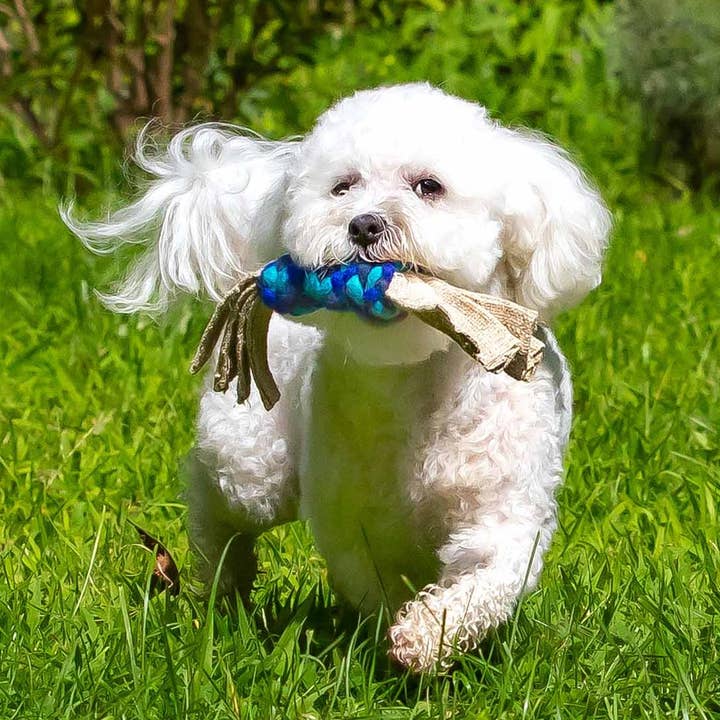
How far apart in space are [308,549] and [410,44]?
253 inches

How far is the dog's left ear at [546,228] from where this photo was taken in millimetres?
3232

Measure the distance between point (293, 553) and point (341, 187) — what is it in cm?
122

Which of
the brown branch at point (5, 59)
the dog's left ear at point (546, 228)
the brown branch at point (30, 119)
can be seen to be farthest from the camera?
the brown branch at point (30, 119)

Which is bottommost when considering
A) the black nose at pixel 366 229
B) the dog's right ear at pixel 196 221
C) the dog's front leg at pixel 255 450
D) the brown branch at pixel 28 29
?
the brown branch at pixel 28 29

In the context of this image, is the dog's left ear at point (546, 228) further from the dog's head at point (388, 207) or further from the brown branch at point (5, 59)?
the brown branch at point (5, 59)

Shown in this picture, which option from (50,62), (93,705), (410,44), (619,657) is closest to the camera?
(93,705)

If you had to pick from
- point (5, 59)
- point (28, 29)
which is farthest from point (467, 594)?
point (5, 59)

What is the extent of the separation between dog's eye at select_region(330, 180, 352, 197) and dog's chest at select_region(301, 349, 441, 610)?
33 cm

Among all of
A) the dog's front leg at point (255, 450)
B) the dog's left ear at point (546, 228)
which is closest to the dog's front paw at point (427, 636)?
the dog's front leg at point (255, 450)

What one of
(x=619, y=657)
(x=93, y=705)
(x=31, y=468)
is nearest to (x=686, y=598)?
(x=619, y=657)

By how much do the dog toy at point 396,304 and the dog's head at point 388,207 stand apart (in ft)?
0.14

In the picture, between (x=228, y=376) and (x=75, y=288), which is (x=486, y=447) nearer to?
(x=228, y=376)

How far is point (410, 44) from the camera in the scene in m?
9.96

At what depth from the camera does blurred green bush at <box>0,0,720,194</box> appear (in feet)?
25.9
